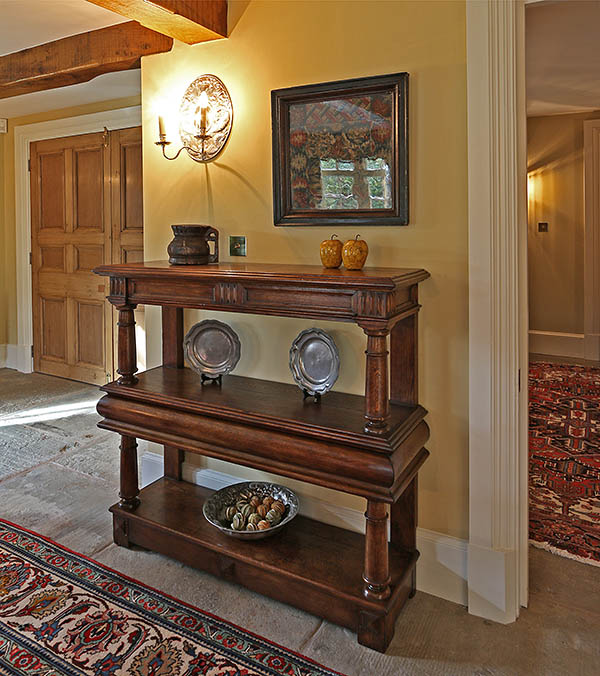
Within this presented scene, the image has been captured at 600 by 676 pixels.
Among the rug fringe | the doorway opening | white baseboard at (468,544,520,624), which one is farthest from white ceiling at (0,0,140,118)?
the rug fringe

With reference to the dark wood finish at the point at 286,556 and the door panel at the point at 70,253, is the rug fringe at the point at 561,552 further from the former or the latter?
the door panel at the point at 70,253

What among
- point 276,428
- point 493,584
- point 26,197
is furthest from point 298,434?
point 26,197

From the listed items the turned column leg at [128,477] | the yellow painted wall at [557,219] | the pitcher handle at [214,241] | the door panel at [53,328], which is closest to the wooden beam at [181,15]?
the pitcher handle at [214,241]

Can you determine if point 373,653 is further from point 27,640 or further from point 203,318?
point 203,318

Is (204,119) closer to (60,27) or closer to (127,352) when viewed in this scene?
(127,352)

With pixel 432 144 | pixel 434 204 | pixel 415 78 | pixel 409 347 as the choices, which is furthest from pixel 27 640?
pixel 415 78

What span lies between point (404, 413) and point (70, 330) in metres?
4.00

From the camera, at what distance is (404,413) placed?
2.06 metres

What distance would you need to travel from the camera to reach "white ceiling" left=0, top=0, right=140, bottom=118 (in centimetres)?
285

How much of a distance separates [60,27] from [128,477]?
2522mm

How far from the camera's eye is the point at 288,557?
6.88ft

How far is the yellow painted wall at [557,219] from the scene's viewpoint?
5.84m

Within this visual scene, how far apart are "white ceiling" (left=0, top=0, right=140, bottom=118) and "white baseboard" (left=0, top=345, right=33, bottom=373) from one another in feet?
7.74

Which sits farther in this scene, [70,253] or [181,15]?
[70,253]
